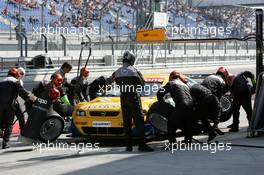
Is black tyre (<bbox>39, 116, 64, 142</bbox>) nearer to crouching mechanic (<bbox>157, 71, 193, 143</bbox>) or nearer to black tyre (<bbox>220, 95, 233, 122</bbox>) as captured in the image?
crouching mechanic (<bbox>157, 71, 193, 143</bbox>)

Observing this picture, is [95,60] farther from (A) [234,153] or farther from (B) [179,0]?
(A) [234,153]

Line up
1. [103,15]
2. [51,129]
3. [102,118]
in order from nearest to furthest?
[102,118], [51,129], [103,15]

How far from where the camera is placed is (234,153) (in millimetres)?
8898

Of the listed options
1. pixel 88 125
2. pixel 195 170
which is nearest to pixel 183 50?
pixel 88 125

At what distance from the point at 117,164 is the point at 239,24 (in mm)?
54868

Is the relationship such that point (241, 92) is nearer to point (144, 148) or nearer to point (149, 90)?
point (149, 90)

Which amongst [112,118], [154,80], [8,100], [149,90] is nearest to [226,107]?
[154,80]

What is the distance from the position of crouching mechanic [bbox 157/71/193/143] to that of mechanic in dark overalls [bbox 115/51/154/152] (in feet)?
1.55

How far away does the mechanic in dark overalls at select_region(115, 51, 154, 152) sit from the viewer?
9469 millimetres

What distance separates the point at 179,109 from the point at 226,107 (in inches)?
147

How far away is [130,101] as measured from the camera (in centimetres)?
948

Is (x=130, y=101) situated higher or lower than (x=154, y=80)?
lower

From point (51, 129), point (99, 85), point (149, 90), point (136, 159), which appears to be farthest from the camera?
point (99, 85)

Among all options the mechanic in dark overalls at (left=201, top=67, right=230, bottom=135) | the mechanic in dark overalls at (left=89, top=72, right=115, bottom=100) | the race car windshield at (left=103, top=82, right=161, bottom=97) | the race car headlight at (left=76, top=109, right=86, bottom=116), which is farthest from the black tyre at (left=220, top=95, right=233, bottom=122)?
the race car headlight at (left=76, top=109, right=86, bottom=116)
